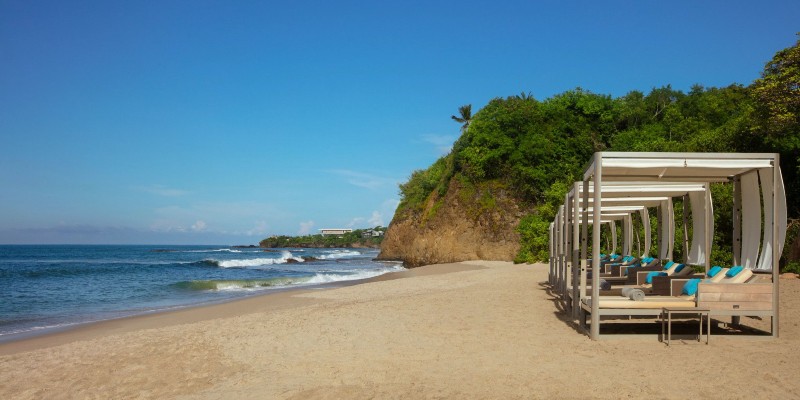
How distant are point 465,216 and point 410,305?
26.1 meters

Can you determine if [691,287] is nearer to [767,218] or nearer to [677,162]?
[767,218]

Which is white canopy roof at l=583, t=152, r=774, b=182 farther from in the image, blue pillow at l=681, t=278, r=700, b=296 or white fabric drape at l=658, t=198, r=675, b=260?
white fabric drape at l=658, t=198, r=675, b=260

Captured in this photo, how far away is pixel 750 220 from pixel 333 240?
127050 mm

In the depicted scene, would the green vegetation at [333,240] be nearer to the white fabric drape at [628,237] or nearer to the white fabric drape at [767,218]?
the white fabric drape at [628,237]

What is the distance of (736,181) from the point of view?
1027 cm

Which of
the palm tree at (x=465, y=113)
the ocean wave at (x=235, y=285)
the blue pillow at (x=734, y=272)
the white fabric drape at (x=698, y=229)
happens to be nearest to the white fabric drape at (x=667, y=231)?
the white fabric drape at (x=698, y=229)

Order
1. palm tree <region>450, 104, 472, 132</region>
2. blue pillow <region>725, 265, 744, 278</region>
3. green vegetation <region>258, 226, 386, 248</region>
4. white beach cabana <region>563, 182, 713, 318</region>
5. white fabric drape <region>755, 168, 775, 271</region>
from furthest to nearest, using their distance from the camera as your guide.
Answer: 1. green vegetation <region>258, 226, 386, 248</region>
2. palm tree <region>450, 104, 472, 132</region>
3. white beach cabana <region>563, 182, 713, 318</region>
4. blue pillow <region>725, 265, 744, 278</region>
5. white fabric drape <region>755, 168, 775, 271</region>

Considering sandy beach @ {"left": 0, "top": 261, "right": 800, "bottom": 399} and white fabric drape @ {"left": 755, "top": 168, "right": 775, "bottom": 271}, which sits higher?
white fabric drape @ {"left": 755, "top": 168, "right": 775, "bottom": 271}

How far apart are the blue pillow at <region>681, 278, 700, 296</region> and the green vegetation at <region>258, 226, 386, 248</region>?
370 ft

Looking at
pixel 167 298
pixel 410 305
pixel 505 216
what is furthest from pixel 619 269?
pixel 505 216

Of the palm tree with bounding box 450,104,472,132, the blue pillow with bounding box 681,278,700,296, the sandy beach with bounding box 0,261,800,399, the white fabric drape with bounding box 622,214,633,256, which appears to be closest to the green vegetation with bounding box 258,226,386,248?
the palm tree with bounding box 450,104,472,132

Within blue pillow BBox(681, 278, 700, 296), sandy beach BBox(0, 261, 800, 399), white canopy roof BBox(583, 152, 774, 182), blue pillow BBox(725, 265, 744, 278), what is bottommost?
sandy beach BBox(0, 261, 800, 399)

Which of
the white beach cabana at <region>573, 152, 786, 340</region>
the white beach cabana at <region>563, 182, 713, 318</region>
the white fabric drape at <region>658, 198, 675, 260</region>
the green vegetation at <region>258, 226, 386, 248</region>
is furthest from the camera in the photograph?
the green vegetation at <region>258, 226, 386, 248</region>

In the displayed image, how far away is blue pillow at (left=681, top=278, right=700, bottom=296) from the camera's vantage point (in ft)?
30.8
